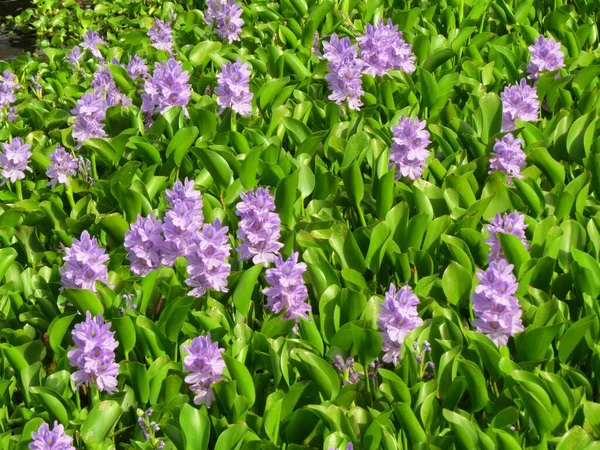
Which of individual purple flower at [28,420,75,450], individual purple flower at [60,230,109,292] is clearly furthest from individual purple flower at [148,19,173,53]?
individual purple flower at [28,420,75,450]

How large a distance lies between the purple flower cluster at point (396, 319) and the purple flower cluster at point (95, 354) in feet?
2.55

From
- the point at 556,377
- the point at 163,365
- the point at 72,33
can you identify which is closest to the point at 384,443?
the point at 556,377

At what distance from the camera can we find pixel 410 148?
11.1 ft

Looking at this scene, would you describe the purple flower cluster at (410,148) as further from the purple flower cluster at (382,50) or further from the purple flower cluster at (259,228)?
the purple flower cluster at (382,50)

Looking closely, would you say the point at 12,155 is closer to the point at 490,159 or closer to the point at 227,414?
the point at 227,414

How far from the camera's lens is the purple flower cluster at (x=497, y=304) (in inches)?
100

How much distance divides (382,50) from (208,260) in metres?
1.64

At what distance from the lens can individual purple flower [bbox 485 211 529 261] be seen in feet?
9.68

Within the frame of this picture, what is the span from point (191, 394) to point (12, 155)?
1.54 m

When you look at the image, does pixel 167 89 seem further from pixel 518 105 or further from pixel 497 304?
pixel 497 304

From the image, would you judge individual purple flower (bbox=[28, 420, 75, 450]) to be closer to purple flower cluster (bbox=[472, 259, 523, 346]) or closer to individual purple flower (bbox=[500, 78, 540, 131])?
purple flower cluster (bbox=[472, 259, 523, 346])

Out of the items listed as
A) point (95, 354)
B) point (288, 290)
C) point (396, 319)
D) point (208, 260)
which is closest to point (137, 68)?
point (208, 260)

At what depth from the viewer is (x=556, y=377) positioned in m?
2.46

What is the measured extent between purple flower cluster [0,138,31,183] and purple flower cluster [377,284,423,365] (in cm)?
182
